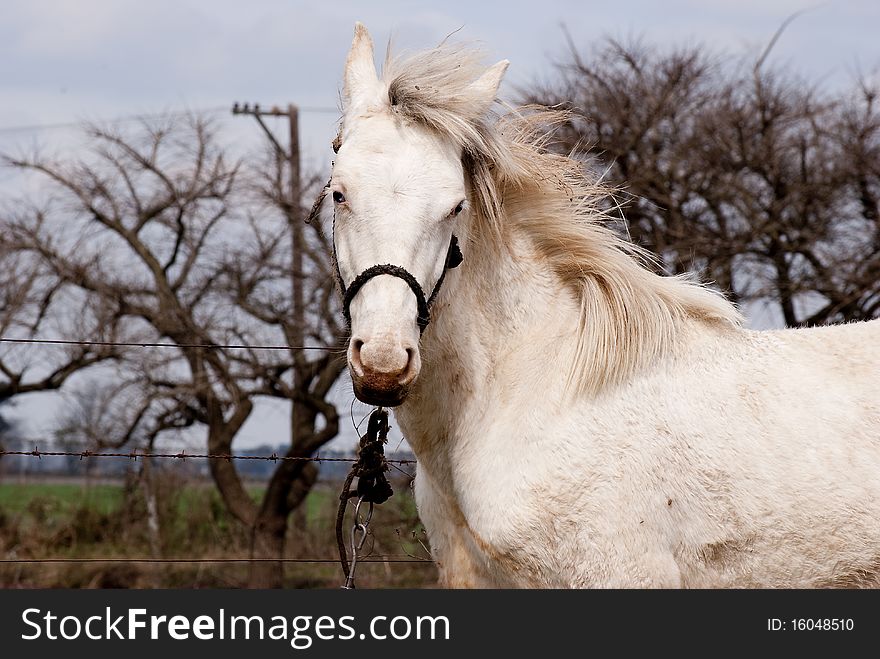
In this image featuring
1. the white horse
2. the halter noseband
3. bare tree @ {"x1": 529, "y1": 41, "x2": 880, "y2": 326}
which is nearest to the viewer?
the halter noseband

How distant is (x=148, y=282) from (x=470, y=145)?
459 inches

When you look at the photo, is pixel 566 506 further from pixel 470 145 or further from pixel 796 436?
pixel 470 145

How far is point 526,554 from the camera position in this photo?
3016 mm

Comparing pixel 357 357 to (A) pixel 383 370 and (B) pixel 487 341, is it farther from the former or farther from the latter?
(B) pixel 487 341

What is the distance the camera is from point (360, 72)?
340 centimetres

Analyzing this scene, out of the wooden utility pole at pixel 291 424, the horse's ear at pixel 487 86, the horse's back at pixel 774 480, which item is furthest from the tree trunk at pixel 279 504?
the horse's back at pixel 774 480

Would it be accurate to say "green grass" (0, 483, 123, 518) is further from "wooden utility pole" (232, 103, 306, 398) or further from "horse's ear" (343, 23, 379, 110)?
"horse's ear" (343, 23, 379, 110)

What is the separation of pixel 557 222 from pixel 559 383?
657 mm

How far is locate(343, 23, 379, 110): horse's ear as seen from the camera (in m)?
3.31

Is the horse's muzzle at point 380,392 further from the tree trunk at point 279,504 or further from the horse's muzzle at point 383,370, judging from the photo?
the tree trunk at point 279,504

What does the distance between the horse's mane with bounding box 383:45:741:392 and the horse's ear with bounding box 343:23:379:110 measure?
0.08 m

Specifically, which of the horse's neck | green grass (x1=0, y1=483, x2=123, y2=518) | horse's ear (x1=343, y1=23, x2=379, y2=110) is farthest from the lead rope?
green grass (x1=0, y1=483, x2=123, y2=518)

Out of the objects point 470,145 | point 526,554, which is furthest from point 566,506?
point 470,145

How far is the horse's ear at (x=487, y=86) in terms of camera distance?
334 centimetres
